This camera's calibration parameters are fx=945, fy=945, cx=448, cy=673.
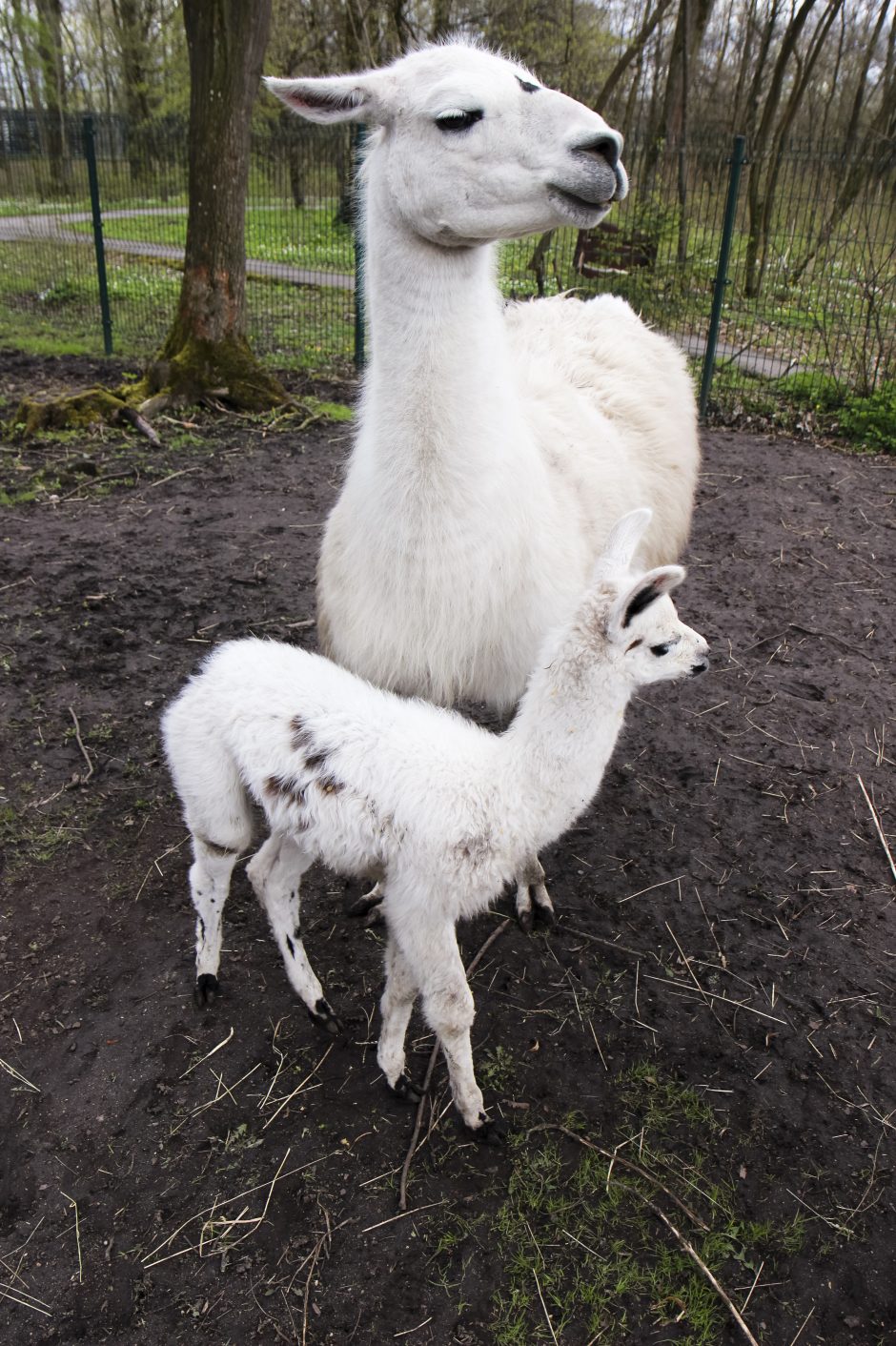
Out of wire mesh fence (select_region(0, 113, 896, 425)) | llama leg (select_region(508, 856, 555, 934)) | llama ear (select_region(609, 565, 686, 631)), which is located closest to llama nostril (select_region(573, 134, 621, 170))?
llama ear (select_region(609, 565, 686, 631))

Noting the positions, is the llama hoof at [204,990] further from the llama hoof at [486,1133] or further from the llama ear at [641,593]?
the llama ear at [641,593]

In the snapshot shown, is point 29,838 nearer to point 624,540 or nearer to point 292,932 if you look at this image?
point 292,932

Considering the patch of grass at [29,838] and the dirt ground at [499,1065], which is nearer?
the dirt ground at [499,1065]

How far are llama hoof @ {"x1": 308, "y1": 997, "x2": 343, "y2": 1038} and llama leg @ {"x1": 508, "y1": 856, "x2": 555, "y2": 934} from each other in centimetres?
70

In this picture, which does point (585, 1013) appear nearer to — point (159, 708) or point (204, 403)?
point (159, 708)

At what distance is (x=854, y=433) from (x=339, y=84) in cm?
678

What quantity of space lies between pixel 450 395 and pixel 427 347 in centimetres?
12

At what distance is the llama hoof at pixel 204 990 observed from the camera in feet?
8.74

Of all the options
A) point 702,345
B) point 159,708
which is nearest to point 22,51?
point 702,345

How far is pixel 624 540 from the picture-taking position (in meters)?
2.16

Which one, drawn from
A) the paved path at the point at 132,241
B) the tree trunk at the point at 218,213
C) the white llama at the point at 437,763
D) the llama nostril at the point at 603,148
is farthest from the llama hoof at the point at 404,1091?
the paved path at the point at 132,241

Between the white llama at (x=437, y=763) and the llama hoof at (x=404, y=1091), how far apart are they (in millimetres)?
158

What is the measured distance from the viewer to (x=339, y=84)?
7.30 feet

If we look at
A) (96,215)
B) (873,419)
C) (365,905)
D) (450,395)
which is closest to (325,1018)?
(365,905)
